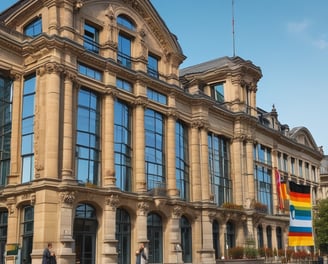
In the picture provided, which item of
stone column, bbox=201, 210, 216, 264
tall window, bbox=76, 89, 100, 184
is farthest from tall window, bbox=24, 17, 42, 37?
stone column, bbox=201, 210, 216, 264

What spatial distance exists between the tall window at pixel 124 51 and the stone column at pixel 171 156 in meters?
5.88

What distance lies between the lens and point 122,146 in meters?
38.2

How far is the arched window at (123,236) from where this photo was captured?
120 ft

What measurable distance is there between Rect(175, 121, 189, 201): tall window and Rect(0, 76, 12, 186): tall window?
14913mm

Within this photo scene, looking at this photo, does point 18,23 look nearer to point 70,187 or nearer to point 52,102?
point 52,102

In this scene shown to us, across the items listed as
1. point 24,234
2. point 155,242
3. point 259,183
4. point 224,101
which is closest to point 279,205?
point 259,183

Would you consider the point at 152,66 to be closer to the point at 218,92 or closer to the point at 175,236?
the point at 218,92

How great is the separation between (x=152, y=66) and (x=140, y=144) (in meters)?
8.22

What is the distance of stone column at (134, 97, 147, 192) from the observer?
38.4m

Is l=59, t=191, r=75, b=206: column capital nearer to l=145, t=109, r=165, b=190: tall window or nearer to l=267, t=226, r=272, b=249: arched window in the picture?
l=145, t=109, r=165, b=190: tall window

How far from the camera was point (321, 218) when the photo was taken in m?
57.5

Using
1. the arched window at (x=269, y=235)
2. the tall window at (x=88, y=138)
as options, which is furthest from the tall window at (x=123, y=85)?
the arched window at (x=269, y=235)

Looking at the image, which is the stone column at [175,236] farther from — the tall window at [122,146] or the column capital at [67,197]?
the column capital at [67,197]

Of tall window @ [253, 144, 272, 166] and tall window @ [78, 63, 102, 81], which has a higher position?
tall window @ [78, 63, 102, 81]
